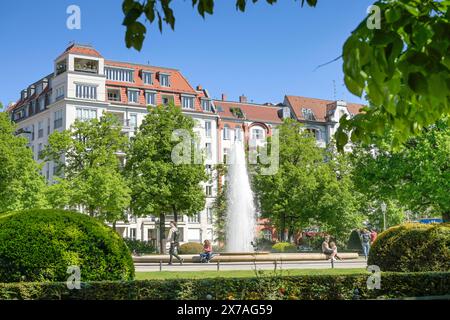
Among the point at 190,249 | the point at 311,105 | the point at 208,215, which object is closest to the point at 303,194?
the point at 190,249

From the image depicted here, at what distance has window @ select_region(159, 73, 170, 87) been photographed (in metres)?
77.4

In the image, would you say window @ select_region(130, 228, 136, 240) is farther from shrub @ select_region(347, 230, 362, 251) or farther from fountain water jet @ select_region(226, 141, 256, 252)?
fountain water jet @ select_region(226, 141, 256, 252)

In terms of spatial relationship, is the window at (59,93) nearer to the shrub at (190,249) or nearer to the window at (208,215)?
the window at (208,215)

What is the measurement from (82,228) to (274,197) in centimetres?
4340

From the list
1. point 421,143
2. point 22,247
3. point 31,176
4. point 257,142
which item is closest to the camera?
point 22,247

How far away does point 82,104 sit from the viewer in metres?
67.4

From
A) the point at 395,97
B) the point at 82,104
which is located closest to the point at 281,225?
the point at 82,104

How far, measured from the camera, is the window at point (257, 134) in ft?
268

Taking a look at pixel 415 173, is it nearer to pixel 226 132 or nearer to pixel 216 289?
pixel 216 289

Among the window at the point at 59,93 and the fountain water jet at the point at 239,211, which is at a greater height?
the window at the point at 59,93

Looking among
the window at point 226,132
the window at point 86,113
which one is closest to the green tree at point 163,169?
the window at point 86,113

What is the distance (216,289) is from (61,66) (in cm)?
6284

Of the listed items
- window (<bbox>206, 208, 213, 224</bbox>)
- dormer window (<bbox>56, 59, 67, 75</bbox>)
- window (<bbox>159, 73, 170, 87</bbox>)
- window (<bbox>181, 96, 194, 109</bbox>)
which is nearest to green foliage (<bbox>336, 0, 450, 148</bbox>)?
dormer window (<bbox>56, 59, 67, 75</bbox>)
